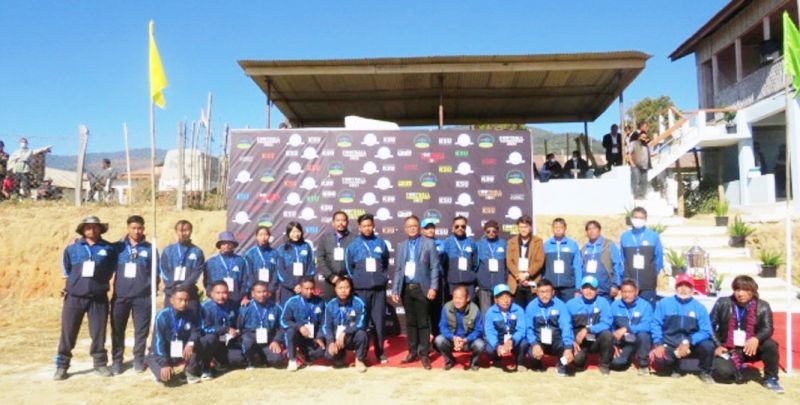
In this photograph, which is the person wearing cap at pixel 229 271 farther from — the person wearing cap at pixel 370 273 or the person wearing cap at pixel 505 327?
the person wearing cap at pixel 505 327

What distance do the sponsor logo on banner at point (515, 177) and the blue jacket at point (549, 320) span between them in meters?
2.58

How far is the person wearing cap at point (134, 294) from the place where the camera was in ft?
20.3

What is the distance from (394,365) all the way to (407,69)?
626cm

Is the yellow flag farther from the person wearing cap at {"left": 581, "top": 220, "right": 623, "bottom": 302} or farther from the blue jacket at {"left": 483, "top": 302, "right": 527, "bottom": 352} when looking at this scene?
the person wearing cap at {"left": 581, "top": 220, "right": 623, "bottom": 302}

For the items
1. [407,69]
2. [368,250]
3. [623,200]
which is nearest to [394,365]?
[368,250]

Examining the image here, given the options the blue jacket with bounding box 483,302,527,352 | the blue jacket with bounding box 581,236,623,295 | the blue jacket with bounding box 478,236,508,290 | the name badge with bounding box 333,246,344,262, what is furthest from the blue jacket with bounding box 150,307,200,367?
the blue jacket with bounding box 581,236,623,295

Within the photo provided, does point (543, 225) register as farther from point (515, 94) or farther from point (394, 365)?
point (394, 365)

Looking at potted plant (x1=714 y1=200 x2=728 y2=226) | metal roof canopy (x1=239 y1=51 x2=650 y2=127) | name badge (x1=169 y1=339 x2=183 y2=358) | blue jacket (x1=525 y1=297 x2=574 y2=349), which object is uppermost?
metal roof canopy (x1=239 y1=51 x2=650 y2=127)

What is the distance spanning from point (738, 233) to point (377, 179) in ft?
24.9

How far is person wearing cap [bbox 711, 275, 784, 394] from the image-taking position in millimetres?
5387

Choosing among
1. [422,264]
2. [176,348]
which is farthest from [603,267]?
[176,348]

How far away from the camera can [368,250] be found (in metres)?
6.70

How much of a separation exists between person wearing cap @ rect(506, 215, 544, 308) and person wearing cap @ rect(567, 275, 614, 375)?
523mm

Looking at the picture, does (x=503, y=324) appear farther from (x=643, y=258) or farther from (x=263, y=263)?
(x=263, y=263)
